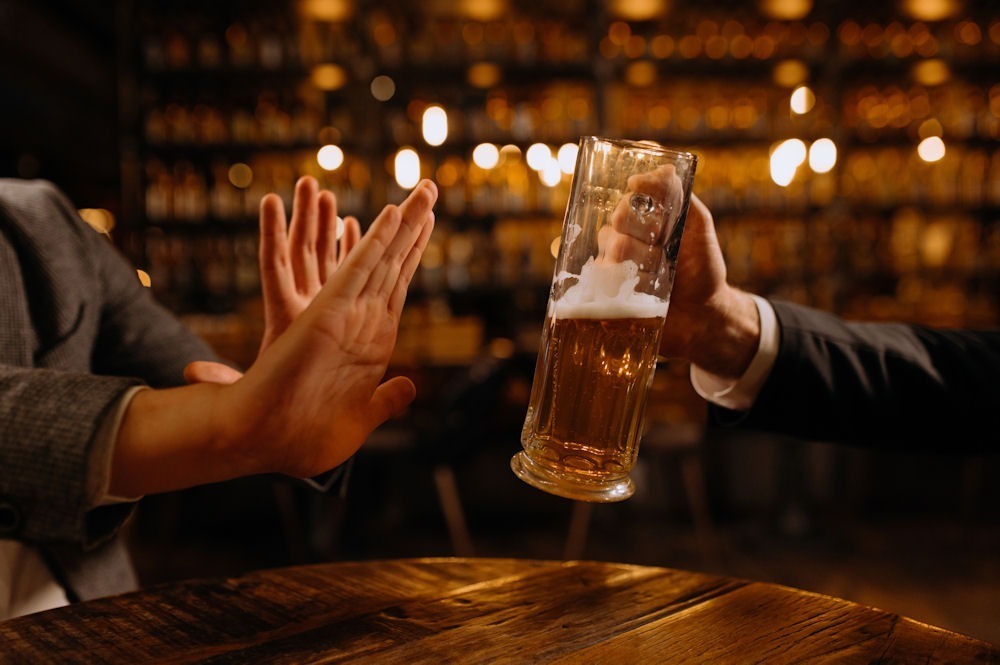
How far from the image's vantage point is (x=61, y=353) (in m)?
1.15

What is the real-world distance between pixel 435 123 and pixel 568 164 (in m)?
0.79

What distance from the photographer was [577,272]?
841 millimetres

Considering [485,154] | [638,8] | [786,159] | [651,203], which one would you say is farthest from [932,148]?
[651,203]

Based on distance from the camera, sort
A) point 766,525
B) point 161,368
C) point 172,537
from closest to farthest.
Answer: point 161,368 → point 172,537 → point 766,525

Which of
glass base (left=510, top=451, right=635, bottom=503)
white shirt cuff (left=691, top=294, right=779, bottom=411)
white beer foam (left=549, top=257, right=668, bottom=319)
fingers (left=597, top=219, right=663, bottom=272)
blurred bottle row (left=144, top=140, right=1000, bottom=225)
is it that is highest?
blurred bottle row (left=144, top=140, right=1000, bottom=225)

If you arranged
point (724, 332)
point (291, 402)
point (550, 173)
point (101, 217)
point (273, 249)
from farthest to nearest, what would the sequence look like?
1. point (101, 217)
2. point (550, 173)
3. point (724, 332)
4. point (273, 249)
5. point (291, 402)

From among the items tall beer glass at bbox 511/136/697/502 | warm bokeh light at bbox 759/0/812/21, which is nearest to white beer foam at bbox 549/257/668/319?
tall beer glass at bbox 511/136/697/502

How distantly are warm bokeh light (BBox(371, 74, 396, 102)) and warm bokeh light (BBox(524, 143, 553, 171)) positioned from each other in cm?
89

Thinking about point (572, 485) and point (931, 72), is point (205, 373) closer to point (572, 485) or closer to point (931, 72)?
point (572, 485)

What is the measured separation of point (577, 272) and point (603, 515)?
10.9 ft

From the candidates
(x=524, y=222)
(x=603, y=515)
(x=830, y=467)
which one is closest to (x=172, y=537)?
(x=603, y=515)

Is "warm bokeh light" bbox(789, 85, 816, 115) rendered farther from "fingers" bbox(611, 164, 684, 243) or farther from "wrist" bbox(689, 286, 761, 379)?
"fingers" bbox(611, 164, 684, 243)

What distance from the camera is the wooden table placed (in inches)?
26.7

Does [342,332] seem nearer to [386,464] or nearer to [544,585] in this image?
[544,585]
